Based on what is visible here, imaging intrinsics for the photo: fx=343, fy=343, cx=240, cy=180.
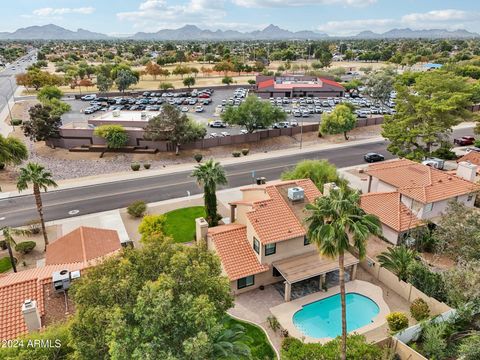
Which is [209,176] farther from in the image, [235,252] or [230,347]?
[230,347]

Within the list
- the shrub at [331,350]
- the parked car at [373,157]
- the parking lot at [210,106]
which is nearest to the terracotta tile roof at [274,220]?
the shrub at [331,350]

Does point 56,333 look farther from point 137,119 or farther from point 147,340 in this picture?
point 137,119

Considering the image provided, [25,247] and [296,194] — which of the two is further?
[25,247]

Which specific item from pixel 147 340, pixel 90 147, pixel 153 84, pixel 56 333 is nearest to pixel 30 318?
pixel 56 333

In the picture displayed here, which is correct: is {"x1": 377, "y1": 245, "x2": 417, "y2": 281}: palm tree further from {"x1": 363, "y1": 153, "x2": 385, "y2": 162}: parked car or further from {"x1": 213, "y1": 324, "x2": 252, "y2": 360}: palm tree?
{"x1": 363, "y1": 153, "x2": 385, "y2": 162}: parked car

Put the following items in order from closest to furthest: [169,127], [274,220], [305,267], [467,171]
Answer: [305,267], [274,220], [467,171], [169,127]

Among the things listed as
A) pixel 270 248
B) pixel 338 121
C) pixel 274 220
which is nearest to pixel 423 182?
pixel 274 220

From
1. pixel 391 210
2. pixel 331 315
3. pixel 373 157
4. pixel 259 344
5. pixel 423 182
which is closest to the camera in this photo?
pixel 259 344
